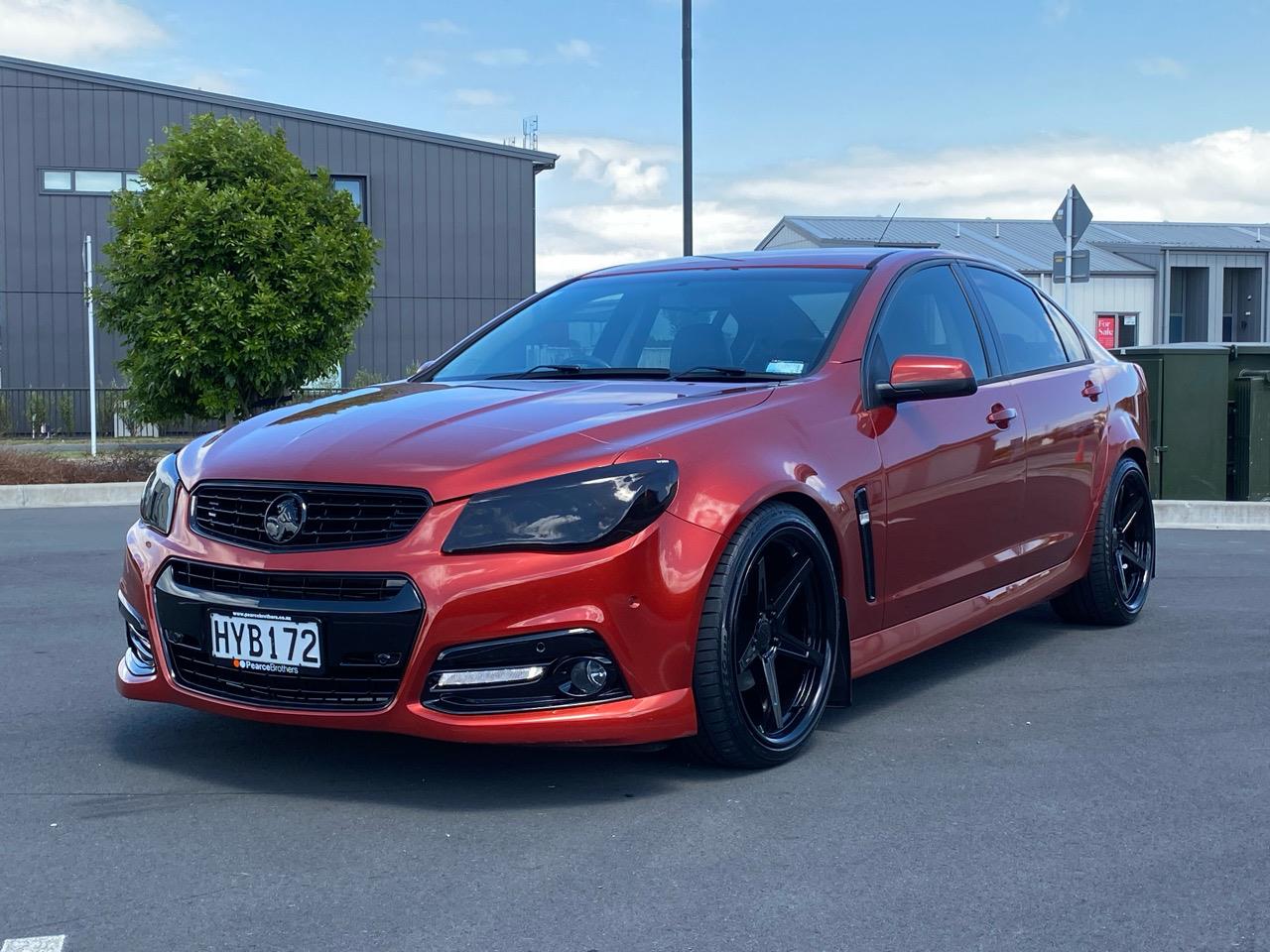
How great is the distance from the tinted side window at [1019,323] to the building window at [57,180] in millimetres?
24858

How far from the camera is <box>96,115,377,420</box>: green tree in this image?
1695 cm

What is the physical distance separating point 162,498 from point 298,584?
75 centimetres

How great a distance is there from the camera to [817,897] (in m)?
3.20

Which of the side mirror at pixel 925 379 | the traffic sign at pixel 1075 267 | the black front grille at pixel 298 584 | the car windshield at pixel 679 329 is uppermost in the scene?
the traffic sign at pixel 1075 267

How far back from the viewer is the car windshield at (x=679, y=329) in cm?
491

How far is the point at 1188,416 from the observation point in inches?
466

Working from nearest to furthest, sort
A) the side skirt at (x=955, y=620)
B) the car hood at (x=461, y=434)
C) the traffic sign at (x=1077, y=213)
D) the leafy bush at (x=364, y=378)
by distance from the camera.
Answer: the car hood at (x=461, y=434)
the side skirt at (x=955, y=620)
the traffic sign at (x=1077, y=213)
the leafy bush at (x=364, y=378)

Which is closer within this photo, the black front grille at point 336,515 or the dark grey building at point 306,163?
the black front grille at point 336,515

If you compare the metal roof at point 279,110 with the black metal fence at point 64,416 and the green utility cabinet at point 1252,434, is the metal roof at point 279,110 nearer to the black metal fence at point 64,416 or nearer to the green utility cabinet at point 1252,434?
the black metal fence at point 64,416

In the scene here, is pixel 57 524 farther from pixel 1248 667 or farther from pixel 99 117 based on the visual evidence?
pixel 99 117

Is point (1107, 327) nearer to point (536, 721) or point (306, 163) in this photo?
point (306, 163)

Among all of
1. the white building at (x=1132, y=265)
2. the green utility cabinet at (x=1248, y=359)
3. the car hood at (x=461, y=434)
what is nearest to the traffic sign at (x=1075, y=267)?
the green utility cabinet at (x=1248, y=359)

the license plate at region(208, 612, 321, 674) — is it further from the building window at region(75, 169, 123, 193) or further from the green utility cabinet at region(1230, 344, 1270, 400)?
the building window at region(75, 169, 123, 193)

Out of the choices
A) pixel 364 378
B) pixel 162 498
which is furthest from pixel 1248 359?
pixel 364 378
